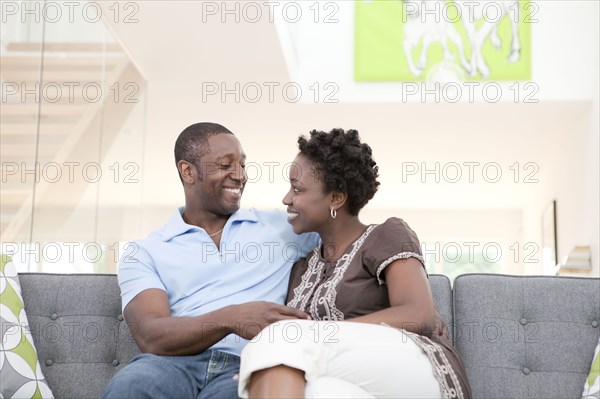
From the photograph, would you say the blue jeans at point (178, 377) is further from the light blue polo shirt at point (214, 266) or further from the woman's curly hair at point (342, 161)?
the woman's curly hair at point (342, 161)

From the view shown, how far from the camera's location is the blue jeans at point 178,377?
7.17 feet

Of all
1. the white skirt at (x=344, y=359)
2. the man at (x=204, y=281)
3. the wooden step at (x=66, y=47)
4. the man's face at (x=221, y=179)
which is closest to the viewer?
the white skirt at (x=344, y=359)

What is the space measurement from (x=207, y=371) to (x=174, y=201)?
882 cm

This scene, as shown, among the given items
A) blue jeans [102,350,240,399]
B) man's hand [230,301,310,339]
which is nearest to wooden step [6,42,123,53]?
blue jeans [102,350,240,399]

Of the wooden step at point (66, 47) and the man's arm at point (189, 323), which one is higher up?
the wooden step at point (66, 47)

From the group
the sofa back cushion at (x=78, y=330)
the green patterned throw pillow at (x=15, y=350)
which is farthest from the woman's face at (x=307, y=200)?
the green patterned throw pillow at (x=15, y=350)

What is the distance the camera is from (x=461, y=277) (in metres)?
2.85

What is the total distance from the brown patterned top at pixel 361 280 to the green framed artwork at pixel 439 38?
15.3 feet

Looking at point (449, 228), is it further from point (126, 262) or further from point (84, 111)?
point (126, 262)

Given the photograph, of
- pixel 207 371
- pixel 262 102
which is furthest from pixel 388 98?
pixel 207 371

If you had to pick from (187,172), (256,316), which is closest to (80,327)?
(187,172)

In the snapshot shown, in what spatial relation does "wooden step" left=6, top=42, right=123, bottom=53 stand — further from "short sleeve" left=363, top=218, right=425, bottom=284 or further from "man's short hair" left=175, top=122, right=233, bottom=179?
"short sleeve" left=363, top=218, right=425, bottom=284

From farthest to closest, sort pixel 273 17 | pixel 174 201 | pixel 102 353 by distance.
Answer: pixel 174 201
pixel 273 17
pixel 102 353

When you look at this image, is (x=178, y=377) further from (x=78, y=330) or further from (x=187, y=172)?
(x=187, y=172)
